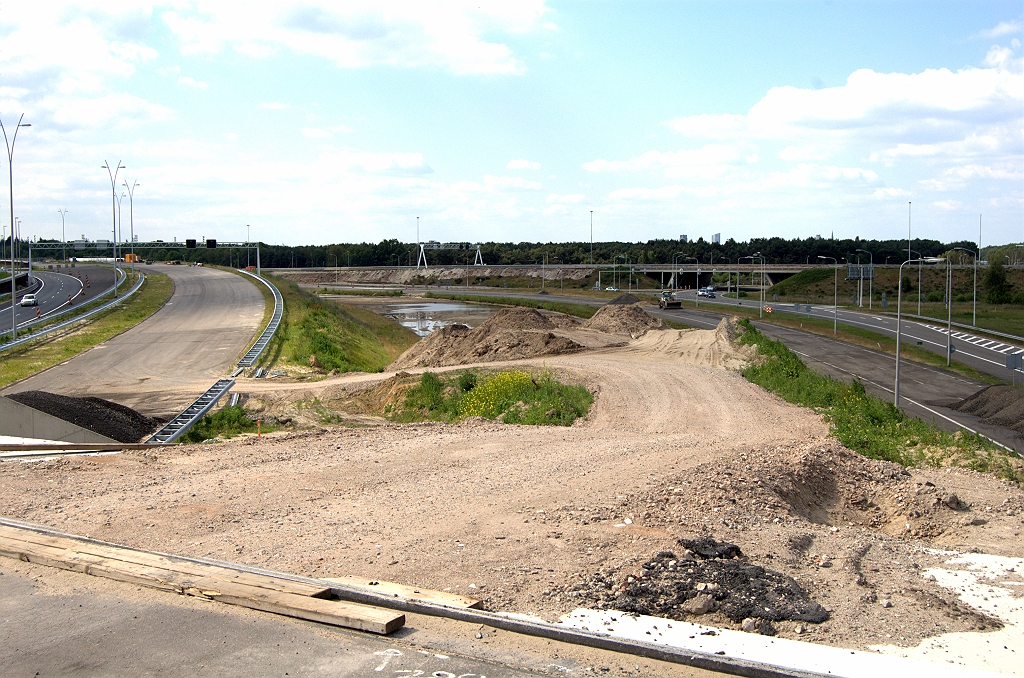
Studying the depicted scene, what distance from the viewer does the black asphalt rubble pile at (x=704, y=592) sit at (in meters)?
9.19

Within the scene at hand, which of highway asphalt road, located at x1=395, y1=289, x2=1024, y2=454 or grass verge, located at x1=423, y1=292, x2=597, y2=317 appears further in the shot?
grass verge, located at x1=423, y1=292, x2=597, y2=317

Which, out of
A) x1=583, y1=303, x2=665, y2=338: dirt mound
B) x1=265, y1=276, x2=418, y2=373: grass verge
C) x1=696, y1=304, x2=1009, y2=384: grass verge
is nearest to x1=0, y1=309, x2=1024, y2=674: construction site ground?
x1=265, y1=276, x2=418, y2=373: grass verge

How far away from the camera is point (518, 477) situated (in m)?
15.3

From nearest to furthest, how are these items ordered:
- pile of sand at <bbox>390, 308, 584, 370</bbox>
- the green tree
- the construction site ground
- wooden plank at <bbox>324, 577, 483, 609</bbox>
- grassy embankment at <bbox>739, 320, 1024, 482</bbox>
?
1. wooden plank at <bbox>324, 577, 483, 609</bbox>
2. the construction site ground
3. grassy embankment at <bbox>739, 320, 1024, 482</bbox>
4. pile of sand at <bbox>390, 308, 584, 370</bbox>
5. the green tree

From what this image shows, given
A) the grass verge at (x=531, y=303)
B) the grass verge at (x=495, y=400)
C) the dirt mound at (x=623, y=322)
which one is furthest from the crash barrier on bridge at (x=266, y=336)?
the grass verge at (x=531, y=303)

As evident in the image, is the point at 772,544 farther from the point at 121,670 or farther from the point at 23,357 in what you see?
the point at 23,357

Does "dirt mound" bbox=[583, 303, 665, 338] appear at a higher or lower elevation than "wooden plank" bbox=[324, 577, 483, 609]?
higher

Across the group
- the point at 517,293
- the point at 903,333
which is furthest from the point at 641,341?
the point at 517,293

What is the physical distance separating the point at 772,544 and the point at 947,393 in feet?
137

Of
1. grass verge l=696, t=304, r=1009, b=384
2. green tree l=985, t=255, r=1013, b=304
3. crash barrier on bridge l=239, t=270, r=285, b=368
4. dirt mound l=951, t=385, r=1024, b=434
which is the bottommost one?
dirt mound l=951, t=385, r=1024, b=434

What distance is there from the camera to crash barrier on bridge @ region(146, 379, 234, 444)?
2336cm

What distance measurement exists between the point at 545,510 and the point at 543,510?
3cm

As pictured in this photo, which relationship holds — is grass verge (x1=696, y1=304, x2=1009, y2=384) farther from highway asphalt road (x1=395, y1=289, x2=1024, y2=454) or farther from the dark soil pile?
the dark soil pile

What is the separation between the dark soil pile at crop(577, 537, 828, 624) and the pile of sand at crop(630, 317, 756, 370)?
1263 inches
